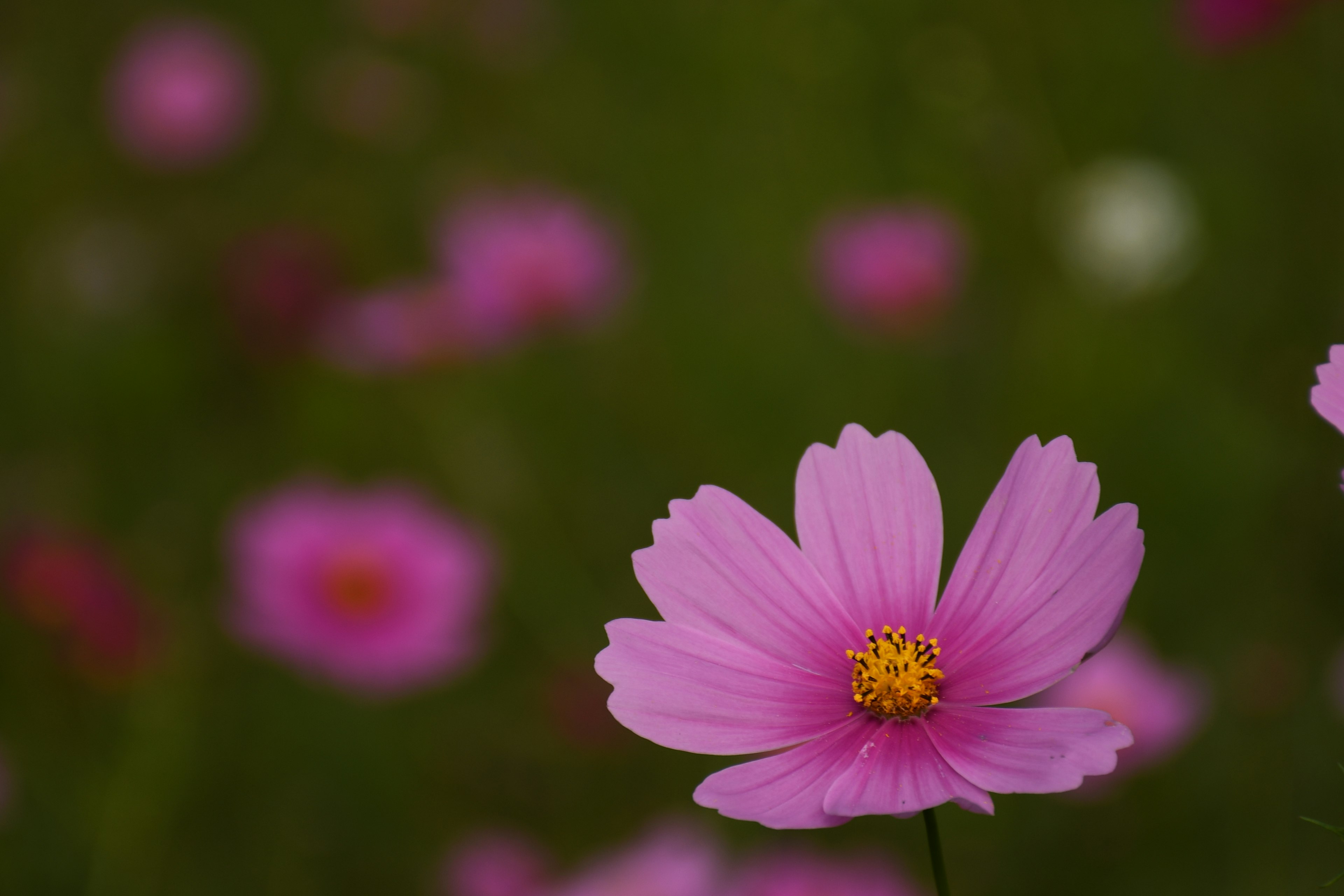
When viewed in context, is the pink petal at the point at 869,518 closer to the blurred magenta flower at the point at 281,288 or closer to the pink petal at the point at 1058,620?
the pink petal at the point at 1058,620

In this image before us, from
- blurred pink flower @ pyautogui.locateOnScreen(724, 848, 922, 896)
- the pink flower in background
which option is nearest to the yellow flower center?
the pink flower in background

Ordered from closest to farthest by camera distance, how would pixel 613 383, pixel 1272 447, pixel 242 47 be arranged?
pixel 1272 447 → pixel 613 383 → pixel 242 47

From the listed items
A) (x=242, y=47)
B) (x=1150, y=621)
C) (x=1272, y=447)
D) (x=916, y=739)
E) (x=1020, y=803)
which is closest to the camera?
(x=916, y=739)

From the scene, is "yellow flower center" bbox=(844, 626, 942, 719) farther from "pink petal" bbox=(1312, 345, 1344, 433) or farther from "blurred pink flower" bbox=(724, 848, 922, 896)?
"blurred pink flower" bbox=(724, 848, 922, 896)

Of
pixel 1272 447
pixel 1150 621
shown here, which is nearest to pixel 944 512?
pixel 1150 621

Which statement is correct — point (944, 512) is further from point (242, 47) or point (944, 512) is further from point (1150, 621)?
point (242, 47)

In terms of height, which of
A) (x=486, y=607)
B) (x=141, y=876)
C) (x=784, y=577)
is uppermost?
(x=486, y=607)

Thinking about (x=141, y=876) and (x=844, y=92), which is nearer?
(x=141, y=876)

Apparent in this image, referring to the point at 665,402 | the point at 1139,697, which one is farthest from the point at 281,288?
the point at 1139,697

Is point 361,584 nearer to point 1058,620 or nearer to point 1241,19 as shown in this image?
point 1058,620
